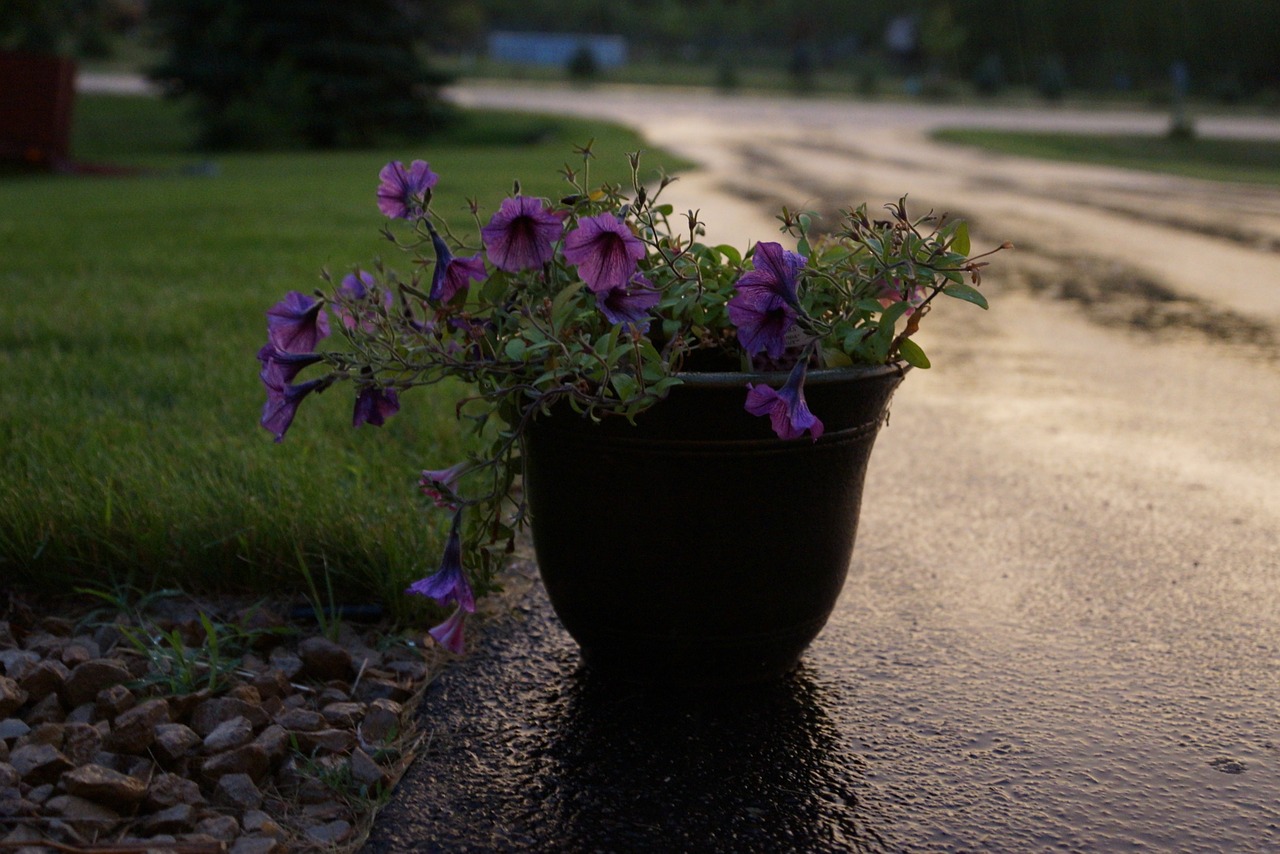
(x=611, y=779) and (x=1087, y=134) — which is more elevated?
(x=1087, y=134)

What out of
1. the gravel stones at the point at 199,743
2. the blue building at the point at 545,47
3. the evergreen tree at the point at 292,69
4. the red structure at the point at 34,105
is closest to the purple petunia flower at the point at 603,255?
the gravel stones at the point at 199,743

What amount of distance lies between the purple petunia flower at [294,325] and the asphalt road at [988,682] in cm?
75

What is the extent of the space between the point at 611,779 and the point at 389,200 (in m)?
1.18

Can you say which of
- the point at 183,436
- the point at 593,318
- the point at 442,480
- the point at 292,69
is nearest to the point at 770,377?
the point at 593,318

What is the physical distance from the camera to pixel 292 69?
22.0 metres

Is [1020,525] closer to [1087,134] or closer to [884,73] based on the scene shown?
[1087,134]

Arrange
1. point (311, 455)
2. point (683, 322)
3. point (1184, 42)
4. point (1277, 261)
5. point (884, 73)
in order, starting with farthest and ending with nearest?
point (884, 73) → point (1184, 42) → point (1277, 261) → point (311, 455) → point (683, 322)

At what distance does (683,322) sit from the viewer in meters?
2.35

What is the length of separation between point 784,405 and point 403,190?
89 cm

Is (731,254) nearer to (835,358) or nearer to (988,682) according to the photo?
(835,358)

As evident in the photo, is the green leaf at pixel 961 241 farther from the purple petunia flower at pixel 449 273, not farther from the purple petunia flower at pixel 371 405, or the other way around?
the purple petunia flower at pixel 371 405

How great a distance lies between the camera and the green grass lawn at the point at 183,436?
9.40 feet

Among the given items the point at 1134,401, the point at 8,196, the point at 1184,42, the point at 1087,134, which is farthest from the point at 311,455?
the point at 1184,42

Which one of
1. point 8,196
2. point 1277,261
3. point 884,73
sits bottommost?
point 8,196
